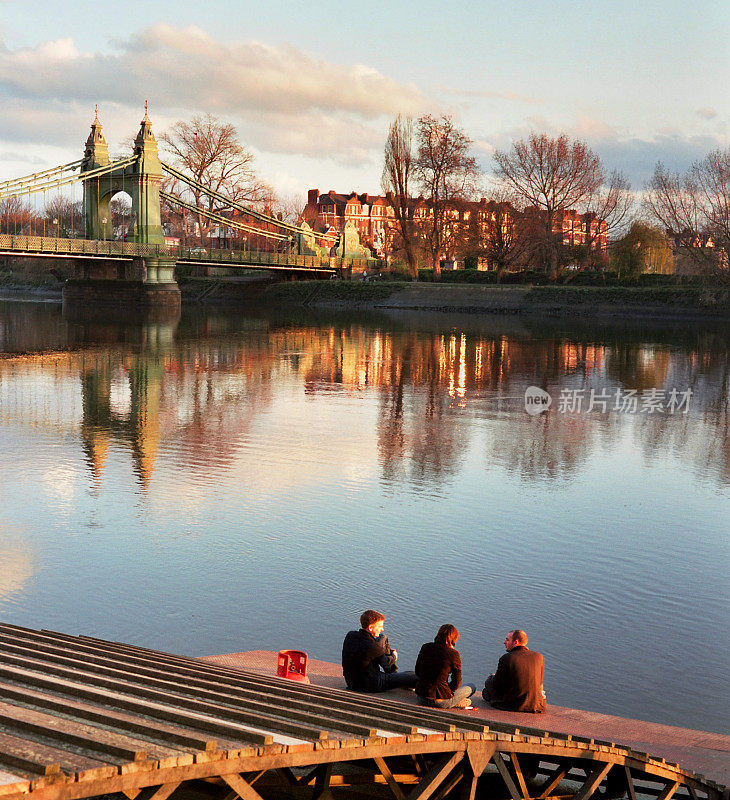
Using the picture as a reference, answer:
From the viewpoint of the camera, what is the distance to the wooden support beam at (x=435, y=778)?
3.87 m

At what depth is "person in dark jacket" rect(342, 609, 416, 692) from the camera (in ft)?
21.3

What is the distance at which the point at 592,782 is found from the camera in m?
4.67

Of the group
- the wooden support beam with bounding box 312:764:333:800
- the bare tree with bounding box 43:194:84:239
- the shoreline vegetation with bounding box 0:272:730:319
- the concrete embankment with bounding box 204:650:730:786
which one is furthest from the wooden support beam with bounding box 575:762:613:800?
the bare tree with bounding box 43:194:84:239

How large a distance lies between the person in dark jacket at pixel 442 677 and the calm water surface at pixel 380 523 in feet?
3.68

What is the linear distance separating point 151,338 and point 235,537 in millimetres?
30260

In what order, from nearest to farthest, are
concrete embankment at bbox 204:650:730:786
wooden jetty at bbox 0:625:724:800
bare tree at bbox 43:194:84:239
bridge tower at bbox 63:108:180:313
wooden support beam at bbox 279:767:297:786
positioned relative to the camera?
1. wooden jetty at bbox 0:625:724:800
2. wooden support beam at bbox 279:767:297:786
3. concrete embankment at bbox 204:650:730:786
4. bridge tower at bbox 63:108:180:313
5. bare tree at bbox 43:194:84:239

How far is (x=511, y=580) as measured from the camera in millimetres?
9812

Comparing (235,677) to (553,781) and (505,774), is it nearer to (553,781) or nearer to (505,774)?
(505,774)

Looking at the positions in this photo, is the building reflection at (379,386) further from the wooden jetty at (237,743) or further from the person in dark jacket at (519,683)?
the wooden jetty at (237,743)

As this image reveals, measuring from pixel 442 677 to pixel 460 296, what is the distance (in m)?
62.1

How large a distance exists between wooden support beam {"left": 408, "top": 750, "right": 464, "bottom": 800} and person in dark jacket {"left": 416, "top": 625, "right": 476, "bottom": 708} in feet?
7.23

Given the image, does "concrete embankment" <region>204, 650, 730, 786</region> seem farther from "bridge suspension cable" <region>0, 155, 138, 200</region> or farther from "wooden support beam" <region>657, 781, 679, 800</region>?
"bridge suspension cable" <region>0, 155, 138, 200</region>

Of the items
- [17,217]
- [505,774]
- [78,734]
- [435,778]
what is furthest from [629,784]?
[17,217]

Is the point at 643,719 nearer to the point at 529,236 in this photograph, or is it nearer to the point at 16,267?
the point at 529,236
